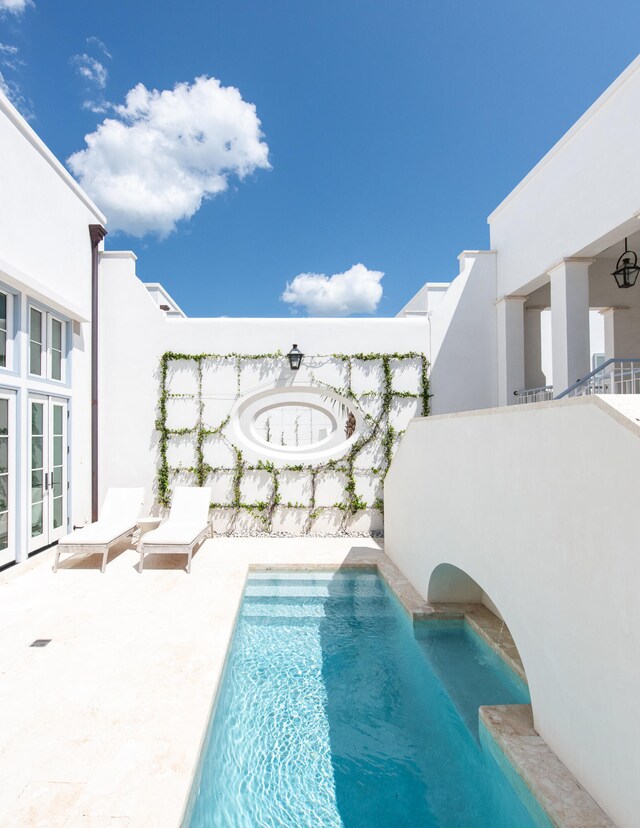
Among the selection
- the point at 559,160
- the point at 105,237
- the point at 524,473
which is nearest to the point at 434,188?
the point at 559,160

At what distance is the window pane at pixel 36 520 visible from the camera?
7.55 m

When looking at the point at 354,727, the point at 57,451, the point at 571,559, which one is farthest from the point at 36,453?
the point at 571,559

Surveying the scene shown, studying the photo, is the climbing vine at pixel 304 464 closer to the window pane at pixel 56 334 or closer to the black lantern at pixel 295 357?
the black lantern at pixel 295 357

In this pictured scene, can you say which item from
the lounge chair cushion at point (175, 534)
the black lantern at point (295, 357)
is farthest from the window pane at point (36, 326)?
the black lantern at point (295, 357)

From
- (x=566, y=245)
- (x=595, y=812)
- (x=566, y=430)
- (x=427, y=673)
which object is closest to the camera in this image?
(x=595, y=812)

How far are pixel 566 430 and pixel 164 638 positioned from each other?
4547 mm

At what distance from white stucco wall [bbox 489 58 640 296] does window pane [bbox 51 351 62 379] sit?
931 cm

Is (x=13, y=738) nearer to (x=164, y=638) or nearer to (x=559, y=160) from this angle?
(x=164, y=638)

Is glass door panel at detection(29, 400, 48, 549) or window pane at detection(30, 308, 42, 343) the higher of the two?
window pane at detection(30, 308, 42, 343)

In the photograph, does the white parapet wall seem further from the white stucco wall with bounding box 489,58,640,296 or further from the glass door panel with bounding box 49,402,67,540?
the glass door panel with bounding box 49,402,67,540

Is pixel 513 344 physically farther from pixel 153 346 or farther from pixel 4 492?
pixel 4 492

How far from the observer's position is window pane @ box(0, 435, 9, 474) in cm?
678

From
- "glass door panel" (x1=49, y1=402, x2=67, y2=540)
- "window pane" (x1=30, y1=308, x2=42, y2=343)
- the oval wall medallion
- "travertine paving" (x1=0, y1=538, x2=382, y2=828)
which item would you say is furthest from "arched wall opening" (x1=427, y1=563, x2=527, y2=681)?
"window pane" (x1=30, y1=308, x2=42, y2=343)

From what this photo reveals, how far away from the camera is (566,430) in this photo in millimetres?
2818
